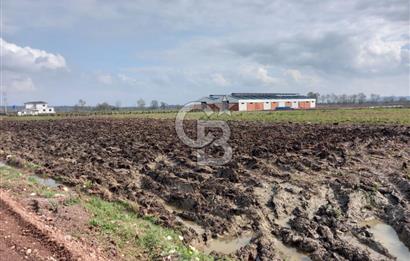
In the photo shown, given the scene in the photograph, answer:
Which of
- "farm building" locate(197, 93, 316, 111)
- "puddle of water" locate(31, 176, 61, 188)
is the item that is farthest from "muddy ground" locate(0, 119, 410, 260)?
"farm building" locate(197, 93, 316, 111)

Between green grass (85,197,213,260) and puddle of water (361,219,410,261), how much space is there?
3.87m

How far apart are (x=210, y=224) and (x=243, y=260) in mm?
2112

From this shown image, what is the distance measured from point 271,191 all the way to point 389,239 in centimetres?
383

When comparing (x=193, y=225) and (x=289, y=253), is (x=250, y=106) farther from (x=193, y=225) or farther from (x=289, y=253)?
(x=289, y=253)

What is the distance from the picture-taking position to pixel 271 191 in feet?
41.0

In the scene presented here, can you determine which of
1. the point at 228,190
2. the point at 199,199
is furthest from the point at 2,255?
the point at 228,190

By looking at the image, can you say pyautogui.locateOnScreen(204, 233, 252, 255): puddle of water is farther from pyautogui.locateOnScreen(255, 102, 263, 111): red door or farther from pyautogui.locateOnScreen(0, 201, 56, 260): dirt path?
pyautogui.locateOnScreen(255, 102, 263, 111): red door

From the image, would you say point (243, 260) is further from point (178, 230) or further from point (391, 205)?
point (391, 205)

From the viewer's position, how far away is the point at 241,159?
17.4m

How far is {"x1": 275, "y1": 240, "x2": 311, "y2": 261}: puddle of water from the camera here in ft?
27.0

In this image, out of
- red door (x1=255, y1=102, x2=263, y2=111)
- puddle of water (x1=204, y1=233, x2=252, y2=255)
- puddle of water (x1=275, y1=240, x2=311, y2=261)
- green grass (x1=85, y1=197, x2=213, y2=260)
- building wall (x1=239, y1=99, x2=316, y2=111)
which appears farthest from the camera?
red door (x1=255, y1=102, x2=263, y2=111)

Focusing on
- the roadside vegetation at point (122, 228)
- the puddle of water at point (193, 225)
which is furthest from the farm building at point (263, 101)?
the puddle of water at point (193, 225)

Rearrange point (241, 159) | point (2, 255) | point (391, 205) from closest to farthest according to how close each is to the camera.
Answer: point (2, 255)
point (391, 205)
point (241, 159)

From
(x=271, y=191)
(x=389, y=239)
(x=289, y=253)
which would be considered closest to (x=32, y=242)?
(x=289, y=253)
